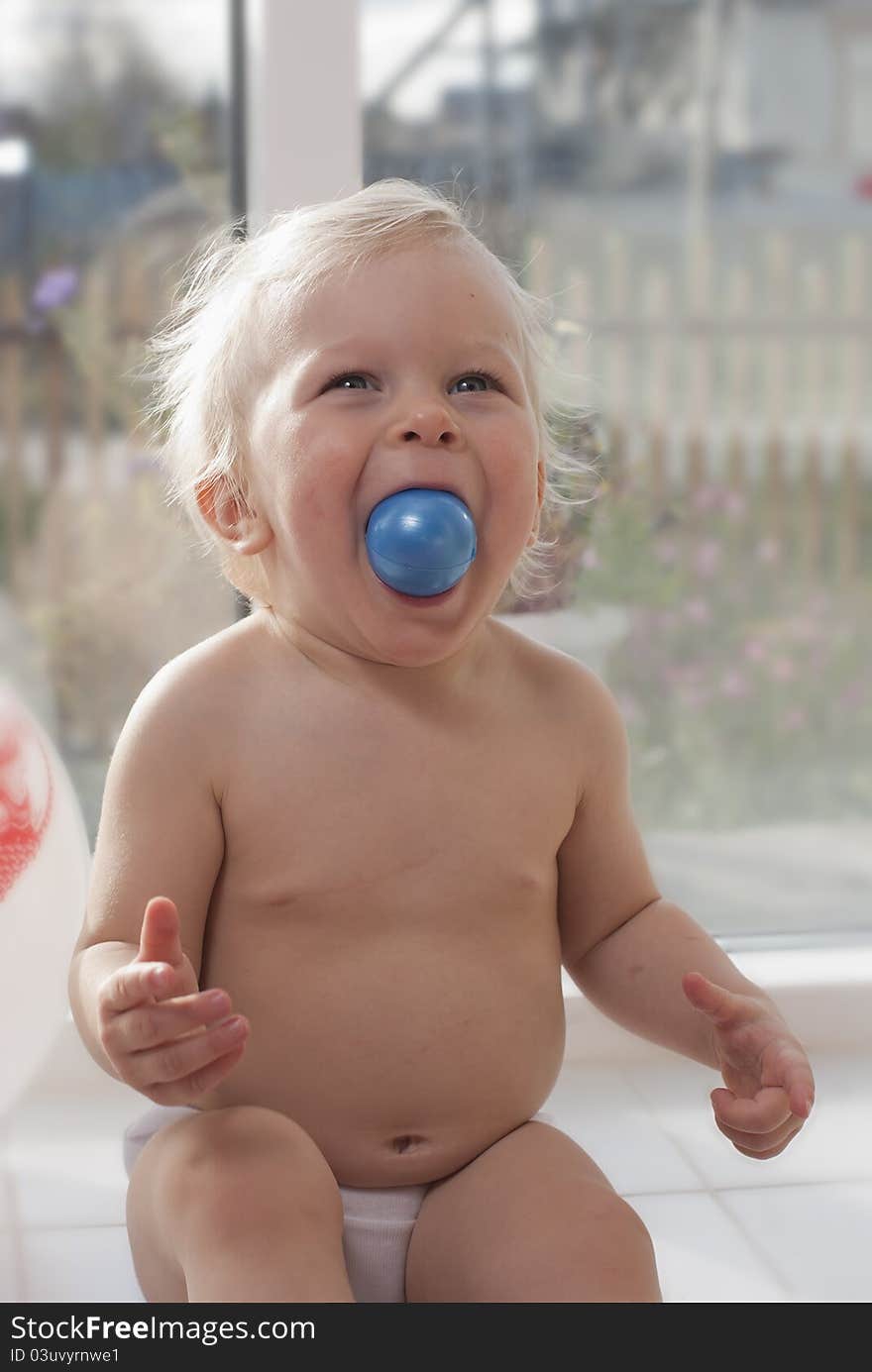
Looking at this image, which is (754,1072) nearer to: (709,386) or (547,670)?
(547,670)

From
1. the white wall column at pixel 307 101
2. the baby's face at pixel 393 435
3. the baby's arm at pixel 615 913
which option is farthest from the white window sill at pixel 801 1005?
the white wall column at pixel 307 101

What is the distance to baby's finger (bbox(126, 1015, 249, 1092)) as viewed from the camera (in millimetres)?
704

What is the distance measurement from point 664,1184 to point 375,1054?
0.31m

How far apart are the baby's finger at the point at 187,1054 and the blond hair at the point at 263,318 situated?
30cm

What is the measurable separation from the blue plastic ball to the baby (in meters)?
0.01

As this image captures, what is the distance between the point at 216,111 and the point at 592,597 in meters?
0.55

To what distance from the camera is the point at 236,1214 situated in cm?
75

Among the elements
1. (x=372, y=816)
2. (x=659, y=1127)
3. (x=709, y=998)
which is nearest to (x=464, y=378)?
(x=372, y=816)

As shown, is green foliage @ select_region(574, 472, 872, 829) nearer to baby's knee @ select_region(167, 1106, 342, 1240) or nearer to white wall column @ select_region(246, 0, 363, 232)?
white wall column @ select_region(246, 0, 363, 232)
